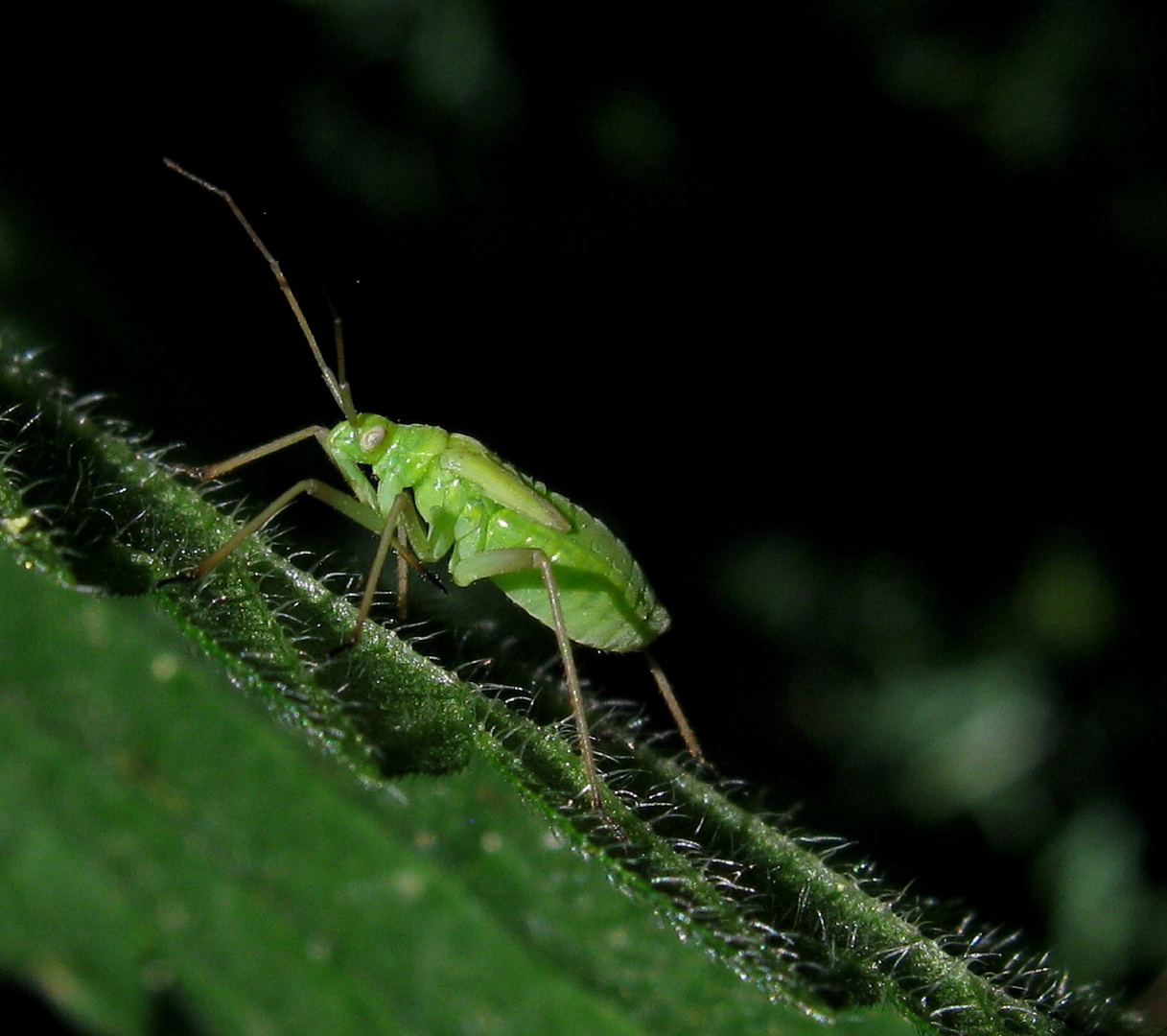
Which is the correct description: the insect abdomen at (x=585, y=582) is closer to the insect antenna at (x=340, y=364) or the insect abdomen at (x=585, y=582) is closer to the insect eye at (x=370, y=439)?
the insect eye at (x=370, y=439)

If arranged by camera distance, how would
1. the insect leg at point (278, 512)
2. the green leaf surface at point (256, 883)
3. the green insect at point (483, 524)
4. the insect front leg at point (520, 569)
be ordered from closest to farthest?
the green leaf surface at point (256, 883) → the insect leg at point (278, 512) → the insect front leg at point (520, 569) → the green insect at point (483, 524)

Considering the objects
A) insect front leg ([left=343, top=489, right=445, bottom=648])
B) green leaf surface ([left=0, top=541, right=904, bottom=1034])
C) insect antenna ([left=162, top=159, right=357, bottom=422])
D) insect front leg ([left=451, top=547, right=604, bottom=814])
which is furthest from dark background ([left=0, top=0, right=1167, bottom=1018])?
green leaf surface ([left=0, top=541, right=904, bottom=1034])

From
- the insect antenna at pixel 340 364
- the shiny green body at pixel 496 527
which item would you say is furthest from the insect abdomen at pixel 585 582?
the insect antenna at pixel 340 364

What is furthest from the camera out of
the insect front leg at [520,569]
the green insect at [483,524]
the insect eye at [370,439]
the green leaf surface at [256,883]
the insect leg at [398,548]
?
the insect eye at [370,439]

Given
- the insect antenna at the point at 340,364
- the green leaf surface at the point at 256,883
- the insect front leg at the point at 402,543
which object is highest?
the green leaf surface at the point at 256,883

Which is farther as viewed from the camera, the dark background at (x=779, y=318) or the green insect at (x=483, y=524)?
the dark background at (x=779, y=318)

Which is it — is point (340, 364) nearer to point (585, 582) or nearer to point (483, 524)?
point (483, 524)

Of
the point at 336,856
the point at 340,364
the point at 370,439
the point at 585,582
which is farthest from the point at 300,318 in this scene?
the point at 336,856
